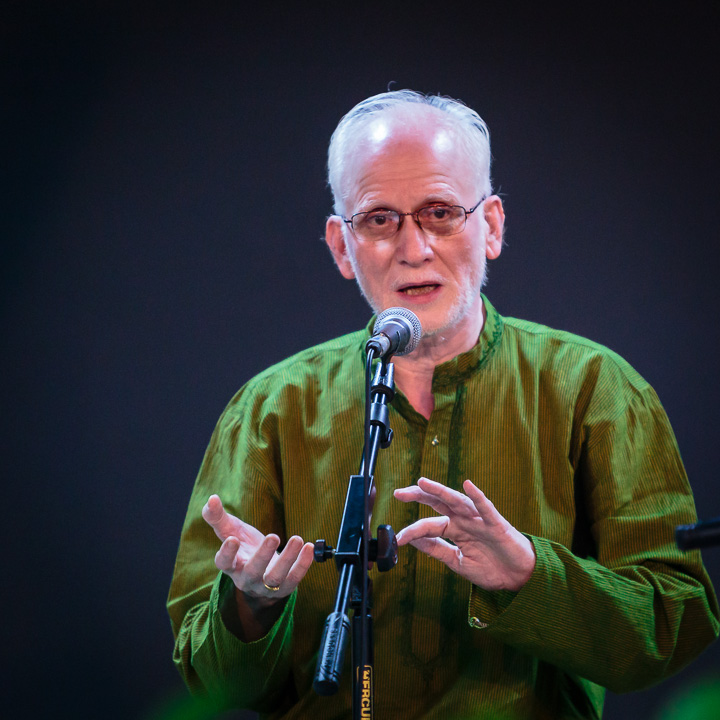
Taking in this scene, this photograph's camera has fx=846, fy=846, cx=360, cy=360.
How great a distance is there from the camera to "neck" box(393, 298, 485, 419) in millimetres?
2188

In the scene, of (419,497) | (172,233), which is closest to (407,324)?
(419,497)

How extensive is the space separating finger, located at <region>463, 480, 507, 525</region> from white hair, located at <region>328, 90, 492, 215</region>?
3.21ft

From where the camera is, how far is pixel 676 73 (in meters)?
2.69

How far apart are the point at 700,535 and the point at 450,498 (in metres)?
0.52

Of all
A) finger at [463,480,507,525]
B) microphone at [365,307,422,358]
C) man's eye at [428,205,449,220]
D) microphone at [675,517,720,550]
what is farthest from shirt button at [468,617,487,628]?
man's eye at [428,205,449,220]

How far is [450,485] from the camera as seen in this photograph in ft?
6.81

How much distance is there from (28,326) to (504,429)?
171 cm

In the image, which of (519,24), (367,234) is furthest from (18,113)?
(519,24)

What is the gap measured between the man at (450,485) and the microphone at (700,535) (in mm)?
622

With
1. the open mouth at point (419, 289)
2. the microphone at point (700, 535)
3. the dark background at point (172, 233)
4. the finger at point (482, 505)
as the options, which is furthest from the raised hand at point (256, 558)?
the dark background at point (172, 233)

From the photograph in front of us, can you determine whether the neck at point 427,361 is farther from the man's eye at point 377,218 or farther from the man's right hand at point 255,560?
the man's right hand at point 255,560

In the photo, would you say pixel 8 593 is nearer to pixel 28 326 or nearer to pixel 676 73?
pixel 28 326

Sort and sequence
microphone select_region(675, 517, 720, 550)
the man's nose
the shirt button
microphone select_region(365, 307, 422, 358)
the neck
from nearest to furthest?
1. microphone select_region(675, 517, 720, 550)
2. microphone select_region(365, 307, 422, 358)
3. the shirt button
4. the man's nose
5. the neck

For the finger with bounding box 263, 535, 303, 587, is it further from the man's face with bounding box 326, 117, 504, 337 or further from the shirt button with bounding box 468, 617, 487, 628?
the man's face with bounding box 326, 117, 504, 337
